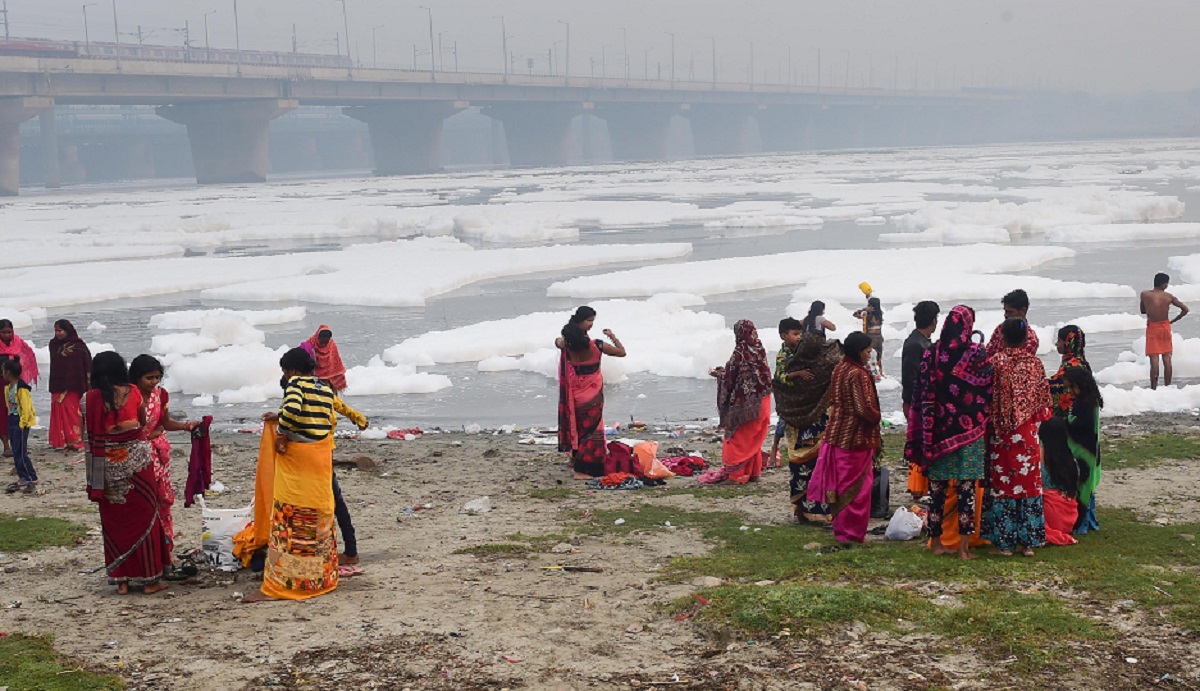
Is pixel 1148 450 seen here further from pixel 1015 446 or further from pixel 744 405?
pixel 1015 446

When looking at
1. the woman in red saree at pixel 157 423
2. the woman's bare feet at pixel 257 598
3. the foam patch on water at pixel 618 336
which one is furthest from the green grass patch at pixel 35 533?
the foam patch on water at pixel 618 336

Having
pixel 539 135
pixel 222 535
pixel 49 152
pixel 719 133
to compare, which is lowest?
pixel 222 535

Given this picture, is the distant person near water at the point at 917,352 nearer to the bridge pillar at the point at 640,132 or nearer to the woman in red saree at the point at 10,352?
the woman in red saree at the point at 10,352

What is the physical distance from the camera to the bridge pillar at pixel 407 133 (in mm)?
96688

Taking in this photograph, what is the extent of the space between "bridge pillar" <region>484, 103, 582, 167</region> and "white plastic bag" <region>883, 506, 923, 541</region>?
345ft

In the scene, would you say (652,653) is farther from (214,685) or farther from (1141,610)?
(1141,610)

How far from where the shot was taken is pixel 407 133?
322 feet

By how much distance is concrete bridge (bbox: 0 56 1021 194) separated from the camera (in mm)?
65750

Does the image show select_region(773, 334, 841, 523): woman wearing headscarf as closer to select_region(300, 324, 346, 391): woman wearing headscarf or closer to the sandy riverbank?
the sandy riverbank

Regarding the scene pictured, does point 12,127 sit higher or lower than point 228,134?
lower

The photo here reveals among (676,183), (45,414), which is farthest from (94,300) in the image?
(676,183)

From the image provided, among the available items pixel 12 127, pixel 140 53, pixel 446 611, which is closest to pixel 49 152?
pixel 140 53

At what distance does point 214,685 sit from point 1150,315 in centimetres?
981

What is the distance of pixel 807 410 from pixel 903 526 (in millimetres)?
901
